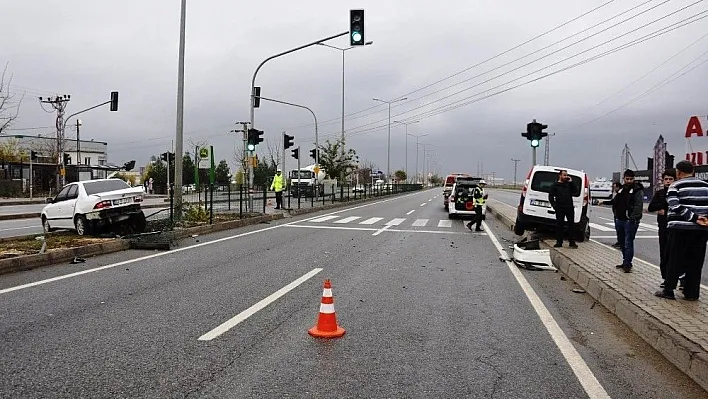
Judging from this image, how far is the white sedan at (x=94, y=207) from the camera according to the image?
524 inches

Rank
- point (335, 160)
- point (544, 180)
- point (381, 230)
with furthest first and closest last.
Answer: point (335, 160) → point (381, 230) → point (544, 180)

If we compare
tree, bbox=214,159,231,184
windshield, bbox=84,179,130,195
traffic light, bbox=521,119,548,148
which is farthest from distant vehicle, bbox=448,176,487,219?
tree, bbox=214,159,231,184

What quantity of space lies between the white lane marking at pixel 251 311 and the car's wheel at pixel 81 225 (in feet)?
23.4

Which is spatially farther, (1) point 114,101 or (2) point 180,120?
(1) point 114,101

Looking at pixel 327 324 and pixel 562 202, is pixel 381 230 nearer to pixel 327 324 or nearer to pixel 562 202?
pixel 562 202

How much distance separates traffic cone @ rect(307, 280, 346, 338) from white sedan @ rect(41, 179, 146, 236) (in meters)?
9.57

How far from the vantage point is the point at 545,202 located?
14.3 metres

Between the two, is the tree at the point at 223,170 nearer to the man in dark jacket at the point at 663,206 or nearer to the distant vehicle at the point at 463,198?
the distant vehicle at the point at 463,198

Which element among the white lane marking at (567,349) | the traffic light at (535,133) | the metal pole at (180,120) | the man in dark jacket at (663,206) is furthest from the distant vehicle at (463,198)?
the man in dark jacket at (663,206)

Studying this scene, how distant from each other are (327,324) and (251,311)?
54.1 inches

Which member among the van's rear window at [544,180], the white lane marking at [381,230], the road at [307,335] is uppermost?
the van's rear window at [544,180]

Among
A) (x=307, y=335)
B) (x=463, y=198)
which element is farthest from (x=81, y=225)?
(x=463, y=198)

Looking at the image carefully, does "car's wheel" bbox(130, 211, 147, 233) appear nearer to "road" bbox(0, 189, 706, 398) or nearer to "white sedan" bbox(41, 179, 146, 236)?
"white sedan" bbox(41, 179, 146, 236)

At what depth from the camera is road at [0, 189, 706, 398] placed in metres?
4.29
